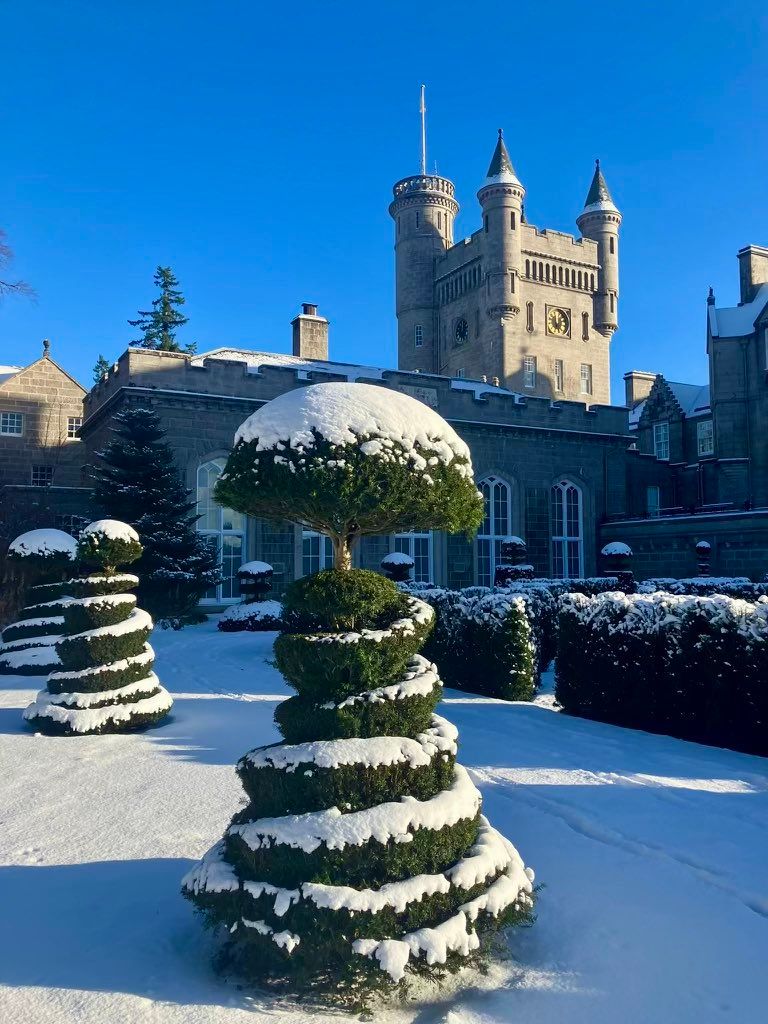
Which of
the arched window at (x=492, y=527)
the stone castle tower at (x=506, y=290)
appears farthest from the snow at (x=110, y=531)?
the stone castle tower at (x=506, y=290)

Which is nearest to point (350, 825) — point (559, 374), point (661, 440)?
point (661, 440)

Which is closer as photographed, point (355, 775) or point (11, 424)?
point (355, 775)

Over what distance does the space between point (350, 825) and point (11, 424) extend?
95.1 feet

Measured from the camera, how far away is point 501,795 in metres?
5.80

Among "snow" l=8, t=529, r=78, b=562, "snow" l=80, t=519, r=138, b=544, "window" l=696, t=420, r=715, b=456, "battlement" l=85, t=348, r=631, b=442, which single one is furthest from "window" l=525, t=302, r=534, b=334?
"snow" l=80, t=519, r=138, b=544

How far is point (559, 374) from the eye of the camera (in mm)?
43000

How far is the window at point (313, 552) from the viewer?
21.1 meters

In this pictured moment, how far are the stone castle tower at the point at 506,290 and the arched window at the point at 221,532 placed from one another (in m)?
23.9

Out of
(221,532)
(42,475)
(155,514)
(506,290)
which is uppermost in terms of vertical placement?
(506,290)

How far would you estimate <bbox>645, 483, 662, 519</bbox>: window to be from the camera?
33688mm

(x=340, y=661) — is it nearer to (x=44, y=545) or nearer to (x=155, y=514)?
(x=44, y=545)

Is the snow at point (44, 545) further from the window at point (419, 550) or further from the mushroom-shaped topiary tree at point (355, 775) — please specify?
the window at point (419, 550)

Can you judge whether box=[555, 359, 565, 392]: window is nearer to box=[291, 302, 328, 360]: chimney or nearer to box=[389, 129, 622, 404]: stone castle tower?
box=[389, 129, 622, 404]: stone castle tower

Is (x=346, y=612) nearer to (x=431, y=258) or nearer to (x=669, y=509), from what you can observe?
(x=669, y=509)
